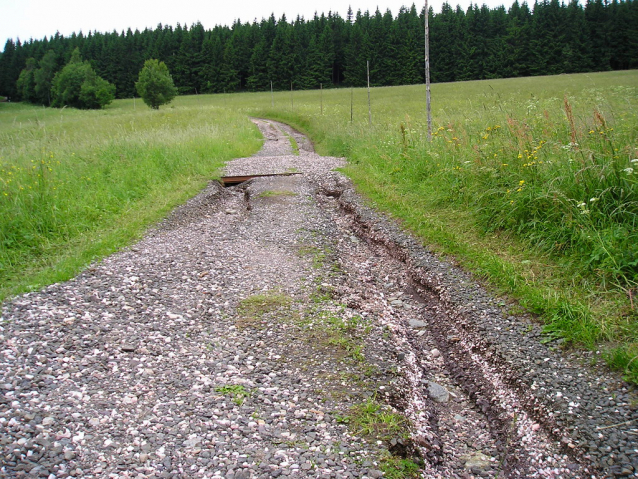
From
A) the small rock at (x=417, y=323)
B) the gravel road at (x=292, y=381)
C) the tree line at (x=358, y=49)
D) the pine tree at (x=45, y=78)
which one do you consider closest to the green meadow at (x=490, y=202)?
the gravel road at (x=292, y=381)

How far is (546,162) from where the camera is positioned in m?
7.00

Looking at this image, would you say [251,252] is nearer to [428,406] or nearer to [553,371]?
[428,406]

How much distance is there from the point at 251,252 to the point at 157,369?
358 cm

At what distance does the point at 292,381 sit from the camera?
4309mm

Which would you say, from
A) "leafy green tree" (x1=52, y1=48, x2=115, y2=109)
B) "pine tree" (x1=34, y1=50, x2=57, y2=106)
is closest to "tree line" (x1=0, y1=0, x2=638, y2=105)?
"pine tree" (x1=34, y1=50, x2=57, y2=106)

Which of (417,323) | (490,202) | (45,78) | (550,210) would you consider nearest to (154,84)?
(45,78)

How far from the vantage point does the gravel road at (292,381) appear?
336 centimetres

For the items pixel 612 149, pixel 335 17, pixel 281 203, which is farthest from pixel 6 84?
pixel 612 149

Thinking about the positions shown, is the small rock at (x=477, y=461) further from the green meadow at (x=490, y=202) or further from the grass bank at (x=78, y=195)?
the grass bank at (x=78, y=195)

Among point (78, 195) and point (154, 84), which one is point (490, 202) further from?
point (154, 84)

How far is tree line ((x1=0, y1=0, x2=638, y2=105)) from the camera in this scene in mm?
68875

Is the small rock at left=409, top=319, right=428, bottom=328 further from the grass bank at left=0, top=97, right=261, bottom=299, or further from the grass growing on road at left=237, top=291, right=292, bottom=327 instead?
the grass bank at left=0, top=97, right=261, bottom=299

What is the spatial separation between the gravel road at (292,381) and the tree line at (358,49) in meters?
72.2

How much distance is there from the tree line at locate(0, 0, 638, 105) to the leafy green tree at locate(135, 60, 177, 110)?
1167 inches
